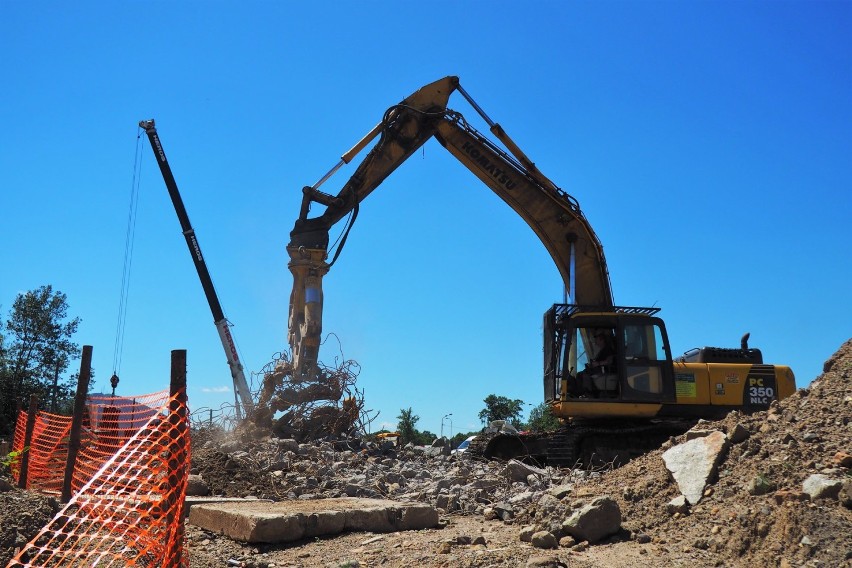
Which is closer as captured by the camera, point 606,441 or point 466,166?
point 606,441

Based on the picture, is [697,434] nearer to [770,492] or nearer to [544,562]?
[770,492]

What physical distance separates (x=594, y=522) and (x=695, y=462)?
1204 mm

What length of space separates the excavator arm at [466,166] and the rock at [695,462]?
659 centimetres

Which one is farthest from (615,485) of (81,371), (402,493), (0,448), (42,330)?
(42,330)

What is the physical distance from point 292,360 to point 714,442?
8.87 m

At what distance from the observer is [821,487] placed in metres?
5.26

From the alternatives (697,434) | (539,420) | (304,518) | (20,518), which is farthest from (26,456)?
(539,420)

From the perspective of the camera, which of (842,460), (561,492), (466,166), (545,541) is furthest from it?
(466,166)

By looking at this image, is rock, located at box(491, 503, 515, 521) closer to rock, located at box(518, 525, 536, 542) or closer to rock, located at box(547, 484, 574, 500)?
rock, located at box(547, 484, 574, 500)

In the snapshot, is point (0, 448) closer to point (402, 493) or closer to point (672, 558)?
point (402, 493)

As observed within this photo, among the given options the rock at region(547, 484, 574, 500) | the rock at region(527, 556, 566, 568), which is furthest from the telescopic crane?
the rock at region(527, 556, 566, 568)

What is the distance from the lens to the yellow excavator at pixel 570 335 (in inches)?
465

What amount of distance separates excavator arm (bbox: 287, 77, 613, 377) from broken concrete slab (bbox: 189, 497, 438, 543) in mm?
6443

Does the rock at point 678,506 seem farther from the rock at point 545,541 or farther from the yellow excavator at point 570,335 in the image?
the yellow excavator at point 570,335
